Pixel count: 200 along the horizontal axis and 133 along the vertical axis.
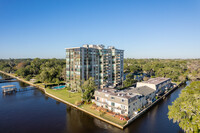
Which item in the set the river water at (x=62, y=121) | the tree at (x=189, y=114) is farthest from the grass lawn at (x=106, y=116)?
the tree at (x=189, y=114)

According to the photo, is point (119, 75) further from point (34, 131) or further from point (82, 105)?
point (34, 131)

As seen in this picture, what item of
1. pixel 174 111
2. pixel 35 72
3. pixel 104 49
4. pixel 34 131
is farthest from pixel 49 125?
pixel 35 72

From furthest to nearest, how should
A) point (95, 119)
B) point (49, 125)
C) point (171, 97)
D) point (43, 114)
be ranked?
point (171, 97), point (43, 114), point (95, 119), point (49, 125)

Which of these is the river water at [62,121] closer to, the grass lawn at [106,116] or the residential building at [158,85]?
the grass lawn at [106,116]

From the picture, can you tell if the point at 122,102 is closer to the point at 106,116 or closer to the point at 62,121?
the point at 106,116

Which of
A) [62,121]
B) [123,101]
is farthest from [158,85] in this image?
[62,121]
